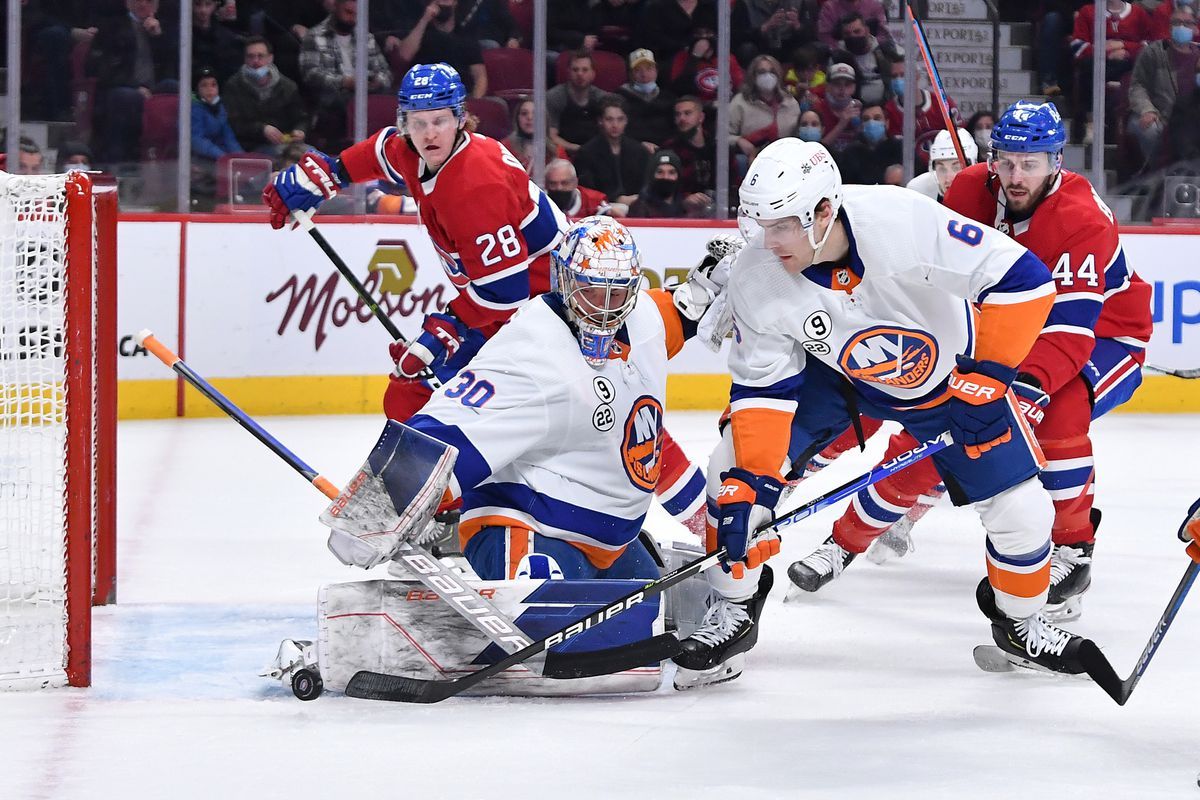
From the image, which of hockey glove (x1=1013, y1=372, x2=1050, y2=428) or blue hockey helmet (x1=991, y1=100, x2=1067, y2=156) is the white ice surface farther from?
blue hockey helmet (x1=991, y1=100, x2=1067, y2=156)

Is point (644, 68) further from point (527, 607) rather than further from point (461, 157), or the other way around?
point (527, 607)

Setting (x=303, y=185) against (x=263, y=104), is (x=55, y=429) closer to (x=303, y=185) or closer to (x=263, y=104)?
(x=303, y=185)

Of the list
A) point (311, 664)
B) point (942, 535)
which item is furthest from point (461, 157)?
point (942, 535)

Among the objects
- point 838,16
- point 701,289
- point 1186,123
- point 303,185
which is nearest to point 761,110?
point 838,16

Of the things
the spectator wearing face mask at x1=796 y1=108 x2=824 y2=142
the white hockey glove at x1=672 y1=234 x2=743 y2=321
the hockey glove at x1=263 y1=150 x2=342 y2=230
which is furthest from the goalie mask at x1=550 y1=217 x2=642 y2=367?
the spectator wearing face mask at x1=796 y1=108 x2=824 y2=142

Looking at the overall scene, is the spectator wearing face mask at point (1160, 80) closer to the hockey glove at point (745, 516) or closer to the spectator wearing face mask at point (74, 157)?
the spectator wearing face mask at point (74, 157)

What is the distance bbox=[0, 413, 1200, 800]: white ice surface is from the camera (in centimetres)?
237

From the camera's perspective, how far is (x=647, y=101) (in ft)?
25.3

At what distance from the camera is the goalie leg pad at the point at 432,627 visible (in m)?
2.77

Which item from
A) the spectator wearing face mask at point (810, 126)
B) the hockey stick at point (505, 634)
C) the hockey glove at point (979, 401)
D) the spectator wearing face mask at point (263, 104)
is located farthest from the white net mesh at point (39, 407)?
the spectator wearing face mask at point (810, 126)

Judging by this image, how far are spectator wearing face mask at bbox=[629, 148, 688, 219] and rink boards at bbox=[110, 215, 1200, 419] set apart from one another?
405mm

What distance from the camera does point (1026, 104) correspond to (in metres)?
3.65

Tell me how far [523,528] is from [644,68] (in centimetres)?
514

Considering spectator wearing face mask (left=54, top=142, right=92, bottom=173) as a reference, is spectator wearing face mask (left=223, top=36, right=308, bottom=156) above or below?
above
